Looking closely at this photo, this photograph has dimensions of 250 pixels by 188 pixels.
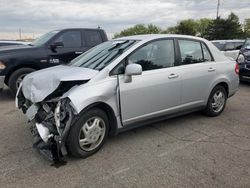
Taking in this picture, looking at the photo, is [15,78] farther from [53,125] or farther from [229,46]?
[229,46]

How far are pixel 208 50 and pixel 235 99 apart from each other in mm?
2320

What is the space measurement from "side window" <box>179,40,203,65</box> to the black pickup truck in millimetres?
3655

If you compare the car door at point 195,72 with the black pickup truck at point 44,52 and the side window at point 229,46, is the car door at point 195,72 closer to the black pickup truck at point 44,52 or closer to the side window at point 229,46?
the black pickup truck at point 44,52

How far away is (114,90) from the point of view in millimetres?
3801

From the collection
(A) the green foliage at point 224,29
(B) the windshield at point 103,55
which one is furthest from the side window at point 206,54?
(A) the green foliage at point 224,29

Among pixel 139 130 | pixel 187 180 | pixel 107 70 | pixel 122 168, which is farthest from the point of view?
pixel 139 130

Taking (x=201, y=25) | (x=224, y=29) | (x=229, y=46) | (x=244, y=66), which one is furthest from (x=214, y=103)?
(x=201, y=25)

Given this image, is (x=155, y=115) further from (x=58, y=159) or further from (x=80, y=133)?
(x=58, y=159)

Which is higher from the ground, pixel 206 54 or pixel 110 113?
pixel 206 54

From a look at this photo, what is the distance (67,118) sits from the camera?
137 inches

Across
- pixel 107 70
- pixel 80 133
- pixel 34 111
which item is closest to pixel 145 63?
pixel 107 70

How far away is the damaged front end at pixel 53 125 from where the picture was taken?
3430mm

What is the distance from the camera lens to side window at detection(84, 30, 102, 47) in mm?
7988

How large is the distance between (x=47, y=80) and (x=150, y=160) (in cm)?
178
